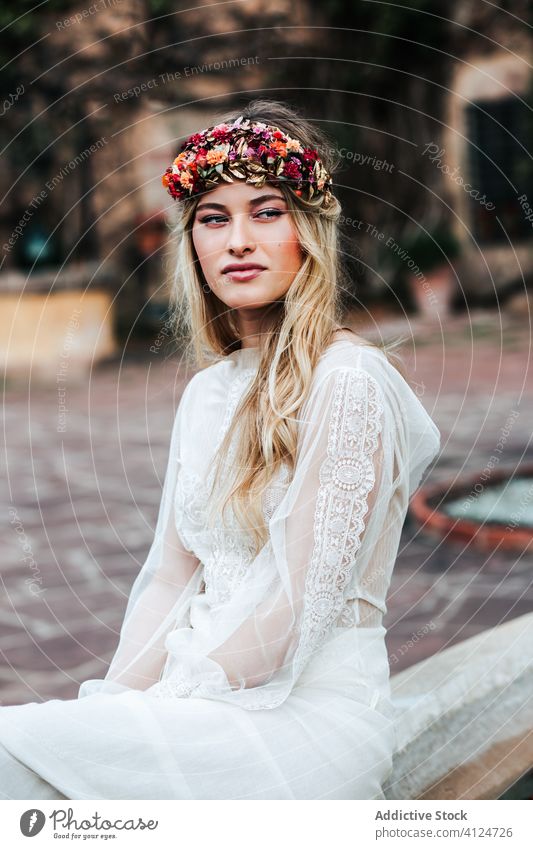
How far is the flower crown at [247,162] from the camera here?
1.36 meters

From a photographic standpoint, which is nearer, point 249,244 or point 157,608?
point 249,244

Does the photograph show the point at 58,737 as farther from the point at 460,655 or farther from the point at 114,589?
the point at 114,589

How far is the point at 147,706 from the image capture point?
1.22 metres

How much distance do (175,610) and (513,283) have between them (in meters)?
8.35

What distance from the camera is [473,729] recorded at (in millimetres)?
1478

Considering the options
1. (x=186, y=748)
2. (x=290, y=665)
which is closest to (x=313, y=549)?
(x=290, y=665)

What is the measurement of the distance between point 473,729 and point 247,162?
0.89 meters

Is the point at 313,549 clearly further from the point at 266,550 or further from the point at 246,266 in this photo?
the point at 246,266

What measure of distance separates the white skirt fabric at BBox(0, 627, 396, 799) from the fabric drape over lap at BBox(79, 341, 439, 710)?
0.13 feet

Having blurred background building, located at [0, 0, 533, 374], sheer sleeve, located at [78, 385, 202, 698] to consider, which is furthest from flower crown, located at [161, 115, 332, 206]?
blurred background building, located at [0, 0, 533, 374]

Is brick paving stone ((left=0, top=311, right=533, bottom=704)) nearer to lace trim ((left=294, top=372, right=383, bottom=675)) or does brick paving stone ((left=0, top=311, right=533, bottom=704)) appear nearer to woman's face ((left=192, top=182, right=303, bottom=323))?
woman's face ((left=192, top=182, right=303, bottom=323))

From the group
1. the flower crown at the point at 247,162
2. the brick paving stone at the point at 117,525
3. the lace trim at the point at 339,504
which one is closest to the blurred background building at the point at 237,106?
the brick paving stone at the point at 117,525

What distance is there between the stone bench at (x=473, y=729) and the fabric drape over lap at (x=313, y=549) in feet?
0.83

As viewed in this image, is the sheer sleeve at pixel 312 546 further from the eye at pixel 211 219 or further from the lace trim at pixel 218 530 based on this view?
the eye at pixel 211 219
